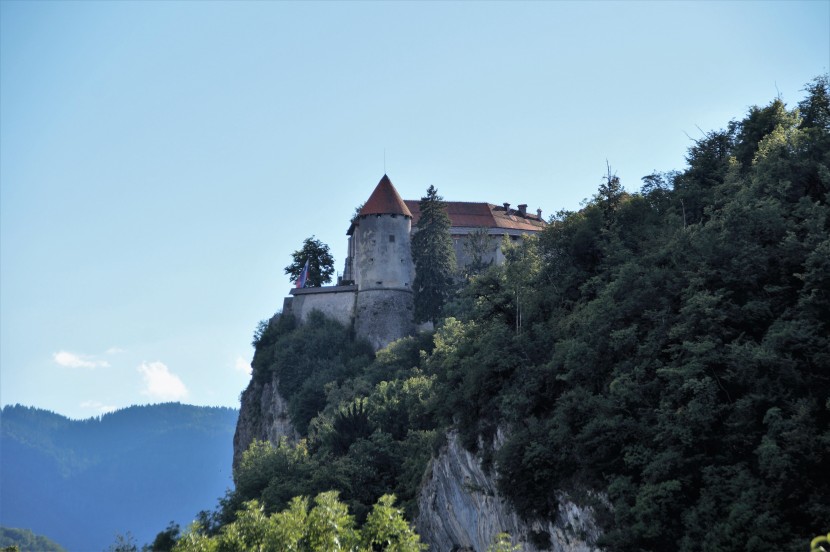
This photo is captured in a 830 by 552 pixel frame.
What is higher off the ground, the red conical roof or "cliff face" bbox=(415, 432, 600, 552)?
the red conical roof

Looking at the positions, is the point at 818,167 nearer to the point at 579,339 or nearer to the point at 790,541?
the point at 579,339

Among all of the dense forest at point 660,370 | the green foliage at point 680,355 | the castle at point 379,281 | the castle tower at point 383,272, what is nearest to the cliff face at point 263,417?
the castle at point 379,281

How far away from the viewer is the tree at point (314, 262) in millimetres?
73188

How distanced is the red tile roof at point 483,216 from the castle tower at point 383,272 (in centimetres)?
384

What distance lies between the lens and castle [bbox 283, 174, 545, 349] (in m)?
66.1

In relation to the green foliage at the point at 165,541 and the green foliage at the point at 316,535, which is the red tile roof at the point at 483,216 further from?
the green foliage at the point at 316,535

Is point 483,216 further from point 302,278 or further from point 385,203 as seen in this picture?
point 302,278

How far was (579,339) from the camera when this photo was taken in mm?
33500

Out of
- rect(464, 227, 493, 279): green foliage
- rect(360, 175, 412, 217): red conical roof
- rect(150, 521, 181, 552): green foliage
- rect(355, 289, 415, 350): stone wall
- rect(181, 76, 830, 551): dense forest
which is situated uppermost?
rect(360, 175, 412, 217): red conical roof

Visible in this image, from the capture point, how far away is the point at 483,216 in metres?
74.2

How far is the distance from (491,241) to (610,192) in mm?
27952

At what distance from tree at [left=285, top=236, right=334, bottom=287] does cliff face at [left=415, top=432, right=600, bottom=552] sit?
34.2 m

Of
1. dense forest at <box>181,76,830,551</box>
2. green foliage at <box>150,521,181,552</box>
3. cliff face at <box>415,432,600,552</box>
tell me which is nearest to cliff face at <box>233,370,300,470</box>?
green foliage at <box>150,521,181,552</box>

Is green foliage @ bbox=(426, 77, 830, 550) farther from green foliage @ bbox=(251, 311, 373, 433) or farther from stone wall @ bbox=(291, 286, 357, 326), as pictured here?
stone wall @ bbox=(291, 286, 357, 326)
